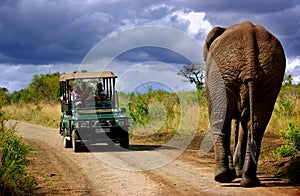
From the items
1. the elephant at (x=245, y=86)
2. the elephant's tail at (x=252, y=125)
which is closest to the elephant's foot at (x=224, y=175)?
the elephant at (x=245, y=86)

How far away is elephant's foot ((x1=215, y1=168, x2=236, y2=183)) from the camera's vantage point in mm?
8695

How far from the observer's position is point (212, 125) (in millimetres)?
8961

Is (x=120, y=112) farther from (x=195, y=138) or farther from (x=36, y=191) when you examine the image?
(x=36, y=191)

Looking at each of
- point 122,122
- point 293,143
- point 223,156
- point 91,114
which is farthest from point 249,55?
point 91,114

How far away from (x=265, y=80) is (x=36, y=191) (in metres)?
4.68

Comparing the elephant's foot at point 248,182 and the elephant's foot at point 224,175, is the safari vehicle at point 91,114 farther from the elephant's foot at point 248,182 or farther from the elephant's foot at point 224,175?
the elephant's foot at point 248,182

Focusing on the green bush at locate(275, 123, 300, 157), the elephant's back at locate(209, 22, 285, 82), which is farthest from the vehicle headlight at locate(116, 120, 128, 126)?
the elephant's back at locate(209, 22, 285, 82)

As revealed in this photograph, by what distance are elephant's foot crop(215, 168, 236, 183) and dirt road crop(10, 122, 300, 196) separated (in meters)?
0.11

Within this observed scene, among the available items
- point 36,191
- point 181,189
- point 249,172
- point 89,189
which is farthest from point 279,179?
point 36,191

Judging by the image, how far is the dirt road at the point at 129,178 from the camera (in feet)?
28.1

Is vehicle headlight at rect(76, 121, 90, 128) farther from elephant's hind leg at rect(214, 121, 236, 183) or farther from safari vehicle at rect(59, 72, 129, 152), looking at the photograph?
elephant's hind leg at rect(214, 121, 236, 183)

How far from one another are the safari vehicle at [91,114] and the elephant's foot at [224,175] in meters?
7.36

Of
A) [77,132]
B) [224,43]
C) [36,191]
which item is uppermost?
[224,43]

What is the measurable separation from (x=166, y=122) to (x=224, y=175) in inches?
479
